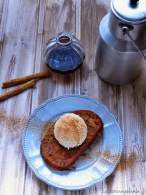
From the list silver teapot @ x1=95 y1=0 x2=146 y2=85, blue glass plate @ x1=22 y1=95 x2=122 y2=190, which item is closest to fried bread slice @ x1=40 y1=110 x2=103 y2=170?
blue glass plate @ x1=22 y1=95 x2=122 y2=190

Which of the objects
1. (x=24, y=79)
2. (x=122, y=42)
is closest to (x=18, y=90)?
(x=24, y=79)

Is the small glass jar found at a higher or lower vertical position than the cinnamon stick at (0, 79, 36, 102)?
higher

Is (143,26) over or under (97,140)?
over

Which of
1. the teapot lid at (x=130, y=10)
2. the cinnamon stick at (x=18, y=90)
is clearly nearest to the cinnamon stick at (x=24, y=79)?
the cinnamon stick at (x=18, y=90)

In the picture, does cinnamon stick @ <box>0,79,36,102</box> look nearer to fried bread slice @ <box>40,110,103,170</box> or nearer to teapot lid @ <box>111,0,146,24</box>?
fried bread slice @ <box>40,110,103,170</box>

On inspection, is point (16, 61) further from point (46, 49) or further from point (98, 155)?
point (98, 155)

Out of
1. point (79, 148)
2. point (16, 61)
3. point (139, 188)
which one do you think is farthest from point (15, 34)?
point (139, 188)
